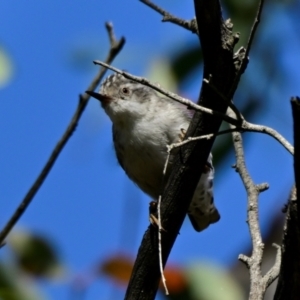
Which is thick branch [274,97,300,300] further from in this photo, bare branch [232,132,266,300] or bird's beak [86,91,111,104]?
bird's beak [86,91,111,104]

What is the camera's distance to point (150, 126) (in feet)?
15.4

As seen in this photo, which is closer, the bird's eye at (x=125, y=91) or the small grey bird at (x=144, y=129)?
the small grey bird at (x=144, y=129)

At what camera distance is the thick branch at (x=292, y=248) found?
2119 mm

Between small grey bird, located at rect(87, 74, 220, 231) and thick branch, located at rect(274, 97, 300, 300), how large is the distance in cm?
191

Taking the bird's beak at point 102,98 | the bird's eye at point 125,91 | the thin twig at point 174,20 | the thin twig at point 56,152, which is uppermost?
the thin twig at point 174,20

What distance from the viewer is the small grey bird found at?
462 cm

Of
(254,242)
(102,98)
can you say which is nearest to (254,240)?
(254,242)

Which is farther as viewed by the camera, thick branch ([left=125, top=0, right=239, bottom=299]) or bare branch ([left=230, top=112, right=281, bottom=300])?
bare branch ([left=230, top=112, right=281, bottom=300])

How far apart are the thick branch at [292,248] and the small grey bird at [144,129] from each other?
191cm

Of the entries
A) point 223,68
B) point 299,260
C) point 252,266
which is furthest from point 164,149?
point 299,260

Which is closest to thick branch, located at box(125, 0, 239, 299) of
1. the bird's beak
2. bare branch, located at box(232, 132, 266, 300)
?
bare branch, located at box(232, 132, 266, 300)

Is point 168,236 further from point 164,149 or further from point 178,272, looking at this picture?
point 164,149

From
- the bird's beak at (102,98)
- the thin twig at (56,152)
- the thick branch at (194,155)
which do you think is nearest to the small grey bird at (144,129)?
the bird's beak at (102,98)

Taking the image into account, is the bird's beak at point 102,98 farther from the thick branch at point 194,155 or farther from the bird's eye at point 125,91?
the thick branch at point 194,155
